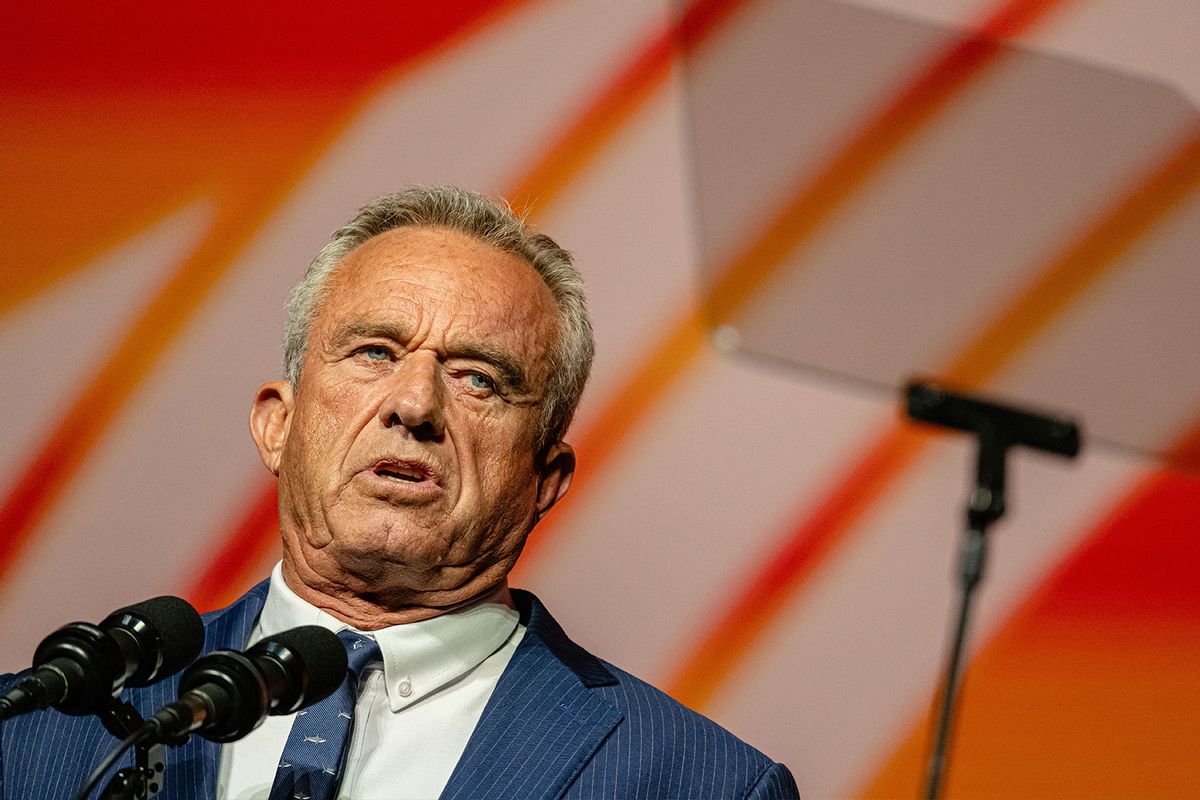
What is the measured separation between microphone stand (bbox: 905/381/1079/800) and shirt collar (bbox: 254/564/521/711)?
39.4 inches

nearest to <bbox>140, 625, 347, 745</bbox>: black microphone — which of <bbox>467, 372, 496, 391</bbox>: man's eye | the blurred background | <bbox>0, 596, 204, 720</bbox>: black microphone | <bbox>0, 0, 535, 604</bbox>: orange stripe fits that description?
<bbox>0, 596, 204, 720</bbox>: black microphone

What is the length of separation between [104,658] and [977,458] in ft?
3.31

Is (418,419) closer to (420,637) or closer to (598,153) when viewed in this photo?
(420,637)

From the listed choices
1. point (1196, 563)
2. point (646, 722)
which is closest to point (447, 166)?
point (646, 722)

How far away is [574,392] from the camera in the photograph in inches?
98.8

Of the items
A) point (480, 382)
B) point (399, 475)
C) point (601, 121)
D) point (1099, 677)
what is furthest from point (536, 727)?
point (601, 121)

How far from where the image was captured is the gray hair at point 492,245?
2455mm

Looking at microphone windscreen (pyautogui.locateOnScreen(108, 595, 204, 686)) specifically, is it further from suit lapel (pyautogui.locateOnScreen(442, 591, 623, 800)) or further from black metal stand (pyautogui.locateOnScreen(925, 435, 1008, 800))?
black metal stand (pyautogui.locateOnScreen(925, 435, 1008, 800))

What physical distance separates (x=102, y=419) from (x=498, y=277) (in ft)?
3.16

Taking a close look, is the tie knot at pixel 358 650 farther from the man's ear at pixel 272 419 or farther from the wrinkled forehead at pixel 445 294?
the wrinkled forehead at pixel 445 294

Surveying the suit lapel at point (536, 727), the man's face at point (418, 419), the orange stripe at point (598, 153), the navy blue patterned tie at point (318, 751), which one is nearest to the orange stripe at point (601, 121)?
the orange stripe at point (598, 153)

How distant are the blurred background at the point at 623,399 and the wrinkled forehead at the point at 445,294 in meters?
0.31

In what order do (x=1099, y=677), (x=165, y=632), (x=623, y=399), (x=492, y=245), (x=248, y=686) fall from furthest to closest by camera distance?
1. (x=623, y=399)
2. (x=1099, y=677)
3. (x=492, y=245)
4. (x=165, y=632)
5. (x=248, y=686)

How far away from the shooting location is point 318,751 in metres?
2.08
